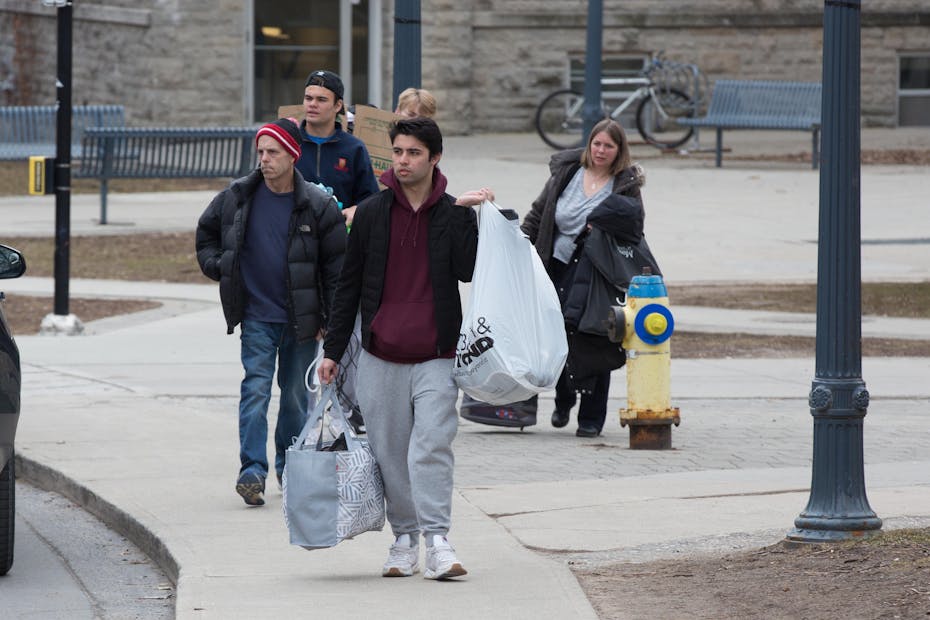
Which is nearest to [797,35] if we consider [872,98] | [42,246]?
[872,98]

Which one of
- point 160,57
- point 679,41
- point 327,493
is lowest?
point 327,493

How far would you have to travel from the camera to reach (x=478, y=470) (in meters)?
8.55

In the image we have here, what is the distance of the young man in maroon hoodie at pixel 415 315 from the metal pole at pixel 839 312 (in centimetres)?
125

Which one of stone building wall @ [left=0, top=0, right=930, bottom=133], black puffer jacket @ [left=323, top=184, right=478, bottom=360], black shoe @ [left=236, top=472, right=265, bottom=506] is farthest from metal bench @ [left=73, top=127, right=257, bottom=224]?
black puffer jacket @ [left=323, top=184, right=478, bottom=360]

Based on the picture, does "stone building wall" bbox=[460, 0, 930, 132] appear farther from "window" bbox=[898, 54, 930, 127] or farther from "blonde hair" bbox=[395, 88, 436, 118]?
"blonde hair" bbox=[395, 88, 436, 118]

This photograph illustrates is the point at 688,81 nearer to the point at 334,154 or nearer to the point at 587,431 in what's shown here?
the point at 587,431

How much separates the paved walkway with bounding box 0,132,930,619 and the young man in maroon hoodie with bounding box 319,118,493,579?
Result: 0.36m

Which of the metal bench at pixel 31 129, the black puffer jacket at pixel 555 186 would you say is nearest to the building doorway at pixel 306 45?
the metal bench at pixel 31 129

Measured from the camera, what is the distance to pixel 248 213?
7.43 meters

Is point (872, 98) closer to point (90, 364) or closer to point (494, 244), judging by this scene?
point (90, 364)

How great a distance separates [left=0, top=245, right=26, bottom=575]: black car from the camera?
6543 mm

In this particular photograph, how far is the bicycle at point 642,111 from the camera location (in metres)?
27.6

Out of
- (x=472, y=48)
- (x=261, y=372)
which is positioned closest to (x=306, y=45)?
(x=472, y=48)

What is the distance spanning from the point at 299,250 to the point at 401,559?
1.65 meters
